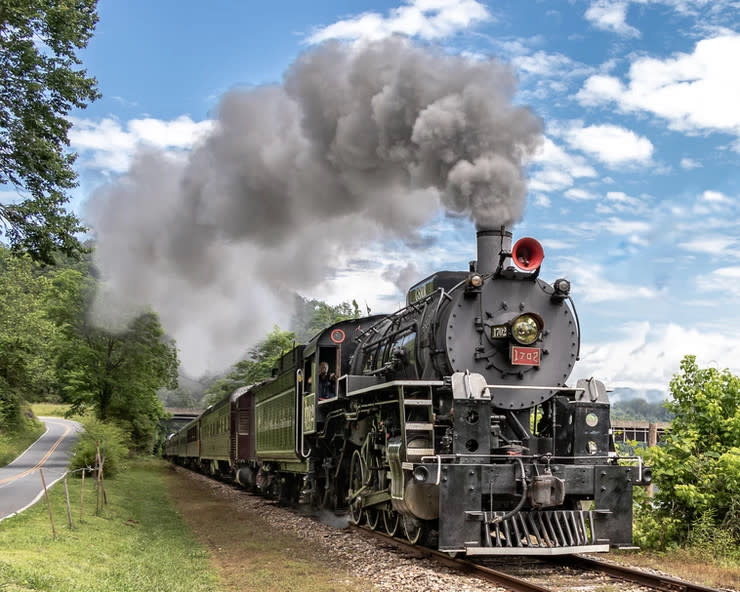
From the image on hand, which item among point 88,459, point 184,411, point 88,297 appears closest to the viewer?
point 88,459

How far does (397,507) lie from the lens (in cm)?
848

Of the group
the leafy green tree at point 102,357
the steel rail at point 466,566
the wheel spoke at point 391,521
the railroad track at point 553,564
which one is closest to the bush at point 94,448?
the leafy green tree at point 102,357

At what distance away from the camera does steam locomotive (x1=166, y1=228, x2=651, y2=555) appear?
25.4 feet

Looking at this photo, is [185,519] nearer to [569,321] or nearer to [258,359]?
[569,321]

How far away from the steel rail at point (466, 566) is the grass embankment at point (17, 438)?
23.8 m

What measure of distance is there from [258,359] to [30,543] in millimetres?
49849

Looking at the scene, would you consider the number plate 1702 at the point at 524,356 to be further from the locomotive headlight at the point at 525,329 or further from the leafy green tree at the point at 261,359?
the leafy green tree at the point at 261,359

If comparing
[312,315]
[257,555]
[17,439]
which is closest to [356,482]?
[257,555]

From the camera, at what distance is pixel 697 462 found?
31.3 feet

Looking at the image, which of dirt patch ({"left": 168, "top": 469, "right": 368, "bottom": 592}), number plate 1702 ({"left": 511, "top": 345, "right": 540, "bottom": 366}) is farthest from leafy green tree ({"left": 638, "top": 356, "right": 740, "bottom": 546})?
dirt patch ({"left": 168, "top": 469, "right": 368, "bottom": 592})

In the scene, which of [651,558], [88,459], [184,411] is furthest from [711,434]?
[184,411]

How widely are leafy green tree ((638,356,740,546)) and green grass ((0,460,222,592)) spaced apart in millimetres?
5739

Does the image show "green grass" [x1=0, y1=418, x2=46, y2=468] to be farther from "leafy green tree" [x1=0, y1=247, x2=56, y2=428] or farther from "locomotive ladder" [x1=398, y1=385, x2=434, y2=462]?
"locomotive ladder" [x1=398, y1=385, x2=434, y2=462]

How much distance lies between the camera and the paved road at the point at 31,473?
1463 centimetres
